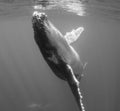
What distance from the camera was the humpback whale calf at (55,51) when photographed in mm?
4695

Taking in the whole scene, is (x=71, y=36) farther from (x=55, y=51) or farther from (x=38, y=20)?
(x=38, y=20)

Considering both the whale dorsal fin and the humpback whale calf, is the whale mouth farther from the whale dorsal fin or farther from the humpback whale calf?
the whale dorsal fin

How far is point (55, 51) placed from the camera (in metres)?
5.00

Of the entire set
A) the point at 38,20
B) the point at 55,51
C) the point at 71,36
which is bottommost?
the point at 71,36

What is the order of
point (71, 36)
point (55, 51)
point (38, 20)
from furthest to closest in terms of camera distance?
point (71, 36) → point (55, 51) → point (38, 20)

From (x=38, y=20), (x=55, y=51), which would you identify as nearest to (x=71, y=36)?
(x=55, y=51)

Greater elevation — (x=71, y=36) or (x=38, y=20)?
(x=38, y=20)

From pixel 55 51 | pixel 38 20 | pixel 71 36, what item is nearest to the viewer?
pixel 38 20

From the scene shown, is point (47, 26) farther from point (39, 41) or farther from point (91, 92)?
point (91, 92)

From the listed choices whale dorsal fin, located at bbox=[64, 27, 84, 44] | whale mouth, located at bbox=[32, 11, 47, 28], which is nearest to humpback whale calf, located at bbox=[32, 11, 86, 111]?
whale mouth, located at bbox=[32, 11, 47, 28]

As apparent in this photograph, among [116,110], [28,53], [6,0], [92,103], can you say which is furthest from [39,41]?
[28,53]

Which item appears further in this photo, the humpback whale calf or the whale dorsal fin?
the whale dorsal fin

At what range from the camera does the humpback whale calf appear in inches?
185

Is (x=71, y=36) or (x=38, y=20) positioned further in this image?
(x=71, y=36)
